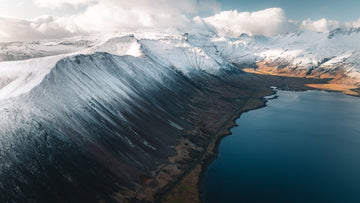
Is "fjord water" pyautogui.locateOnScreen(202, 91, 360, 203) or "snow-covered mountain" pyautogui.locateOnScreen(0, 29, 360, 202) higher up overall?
"snow-covered mountain" pyautogui.locateOnScreen(0, 29, 360, 202)

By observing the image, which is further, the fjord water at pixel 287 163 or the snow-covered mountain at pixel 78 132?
the fjord water at pixel 287 163

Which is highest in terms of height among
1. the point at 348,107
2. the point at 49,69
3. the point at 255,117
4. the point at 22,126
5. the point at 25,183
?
the point at 49,69

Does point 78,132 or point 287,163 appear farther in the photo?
point 287,163

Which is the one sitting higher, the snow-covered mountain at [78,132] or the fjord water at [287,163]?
the snow-covered mountain at [78,132]

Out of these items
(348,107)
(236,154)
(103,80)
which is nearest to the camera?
(236,154)

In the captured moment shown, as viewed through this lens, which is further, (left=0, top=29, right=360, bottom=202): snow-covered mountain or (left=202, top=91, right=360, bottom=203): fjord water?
(left=202, top=91, right=360, bottom=203): fjord water

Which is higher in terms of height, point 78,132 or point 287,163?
point 78,132

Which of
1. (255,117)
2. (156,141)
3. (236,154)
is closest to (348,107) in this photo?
(255,117)

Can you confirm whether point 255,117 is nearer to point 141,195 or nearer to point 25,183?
point 141,195
